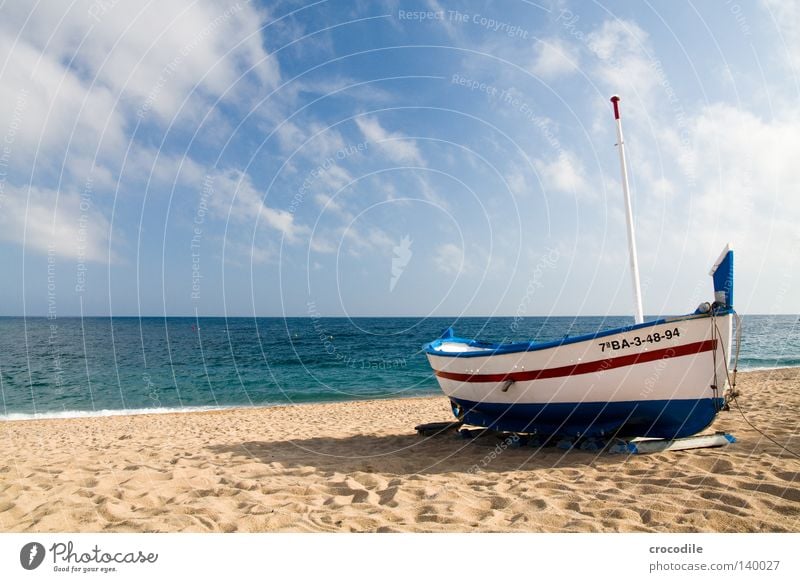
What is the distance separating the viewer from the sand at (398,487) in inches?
152

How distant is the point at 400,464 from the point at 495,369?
2321 mm

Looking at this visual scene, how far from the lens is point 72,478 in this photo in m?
5.52

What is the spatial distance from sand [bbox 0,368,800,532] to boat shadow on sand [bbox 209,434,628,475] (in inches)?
1.3

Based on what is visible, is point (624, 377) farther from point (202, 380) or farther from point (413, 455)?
point (202, 380)

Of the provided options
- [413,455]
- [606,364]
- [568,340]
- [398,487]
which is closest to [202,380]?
[413,455]

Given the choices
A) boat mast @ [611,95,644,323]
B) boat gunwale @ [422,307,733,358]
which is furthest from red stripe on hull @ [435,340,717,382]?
boat mast @ [611,95,644,323]

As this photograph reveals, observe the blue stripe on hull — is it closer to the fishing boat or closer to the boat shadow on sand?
the fishing boat

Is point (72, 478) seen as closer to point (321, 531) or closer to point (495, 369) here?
point (321, 531)

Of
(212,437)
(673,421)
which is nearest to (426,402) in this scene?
(212,437)

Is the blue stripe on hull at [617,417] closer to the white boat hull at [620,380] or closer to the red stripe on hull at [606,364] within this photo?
the white boat hull at [620,380]

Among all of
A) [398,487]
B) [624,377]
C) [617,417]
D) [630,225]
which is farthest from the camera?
[630,225]

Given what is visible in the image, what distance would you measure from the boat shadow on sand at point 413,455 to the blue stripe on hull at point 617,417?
1.18ft

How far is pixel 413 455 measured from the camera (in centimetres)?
694

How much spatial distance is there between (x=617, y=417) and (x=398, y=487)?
3.60 meters
